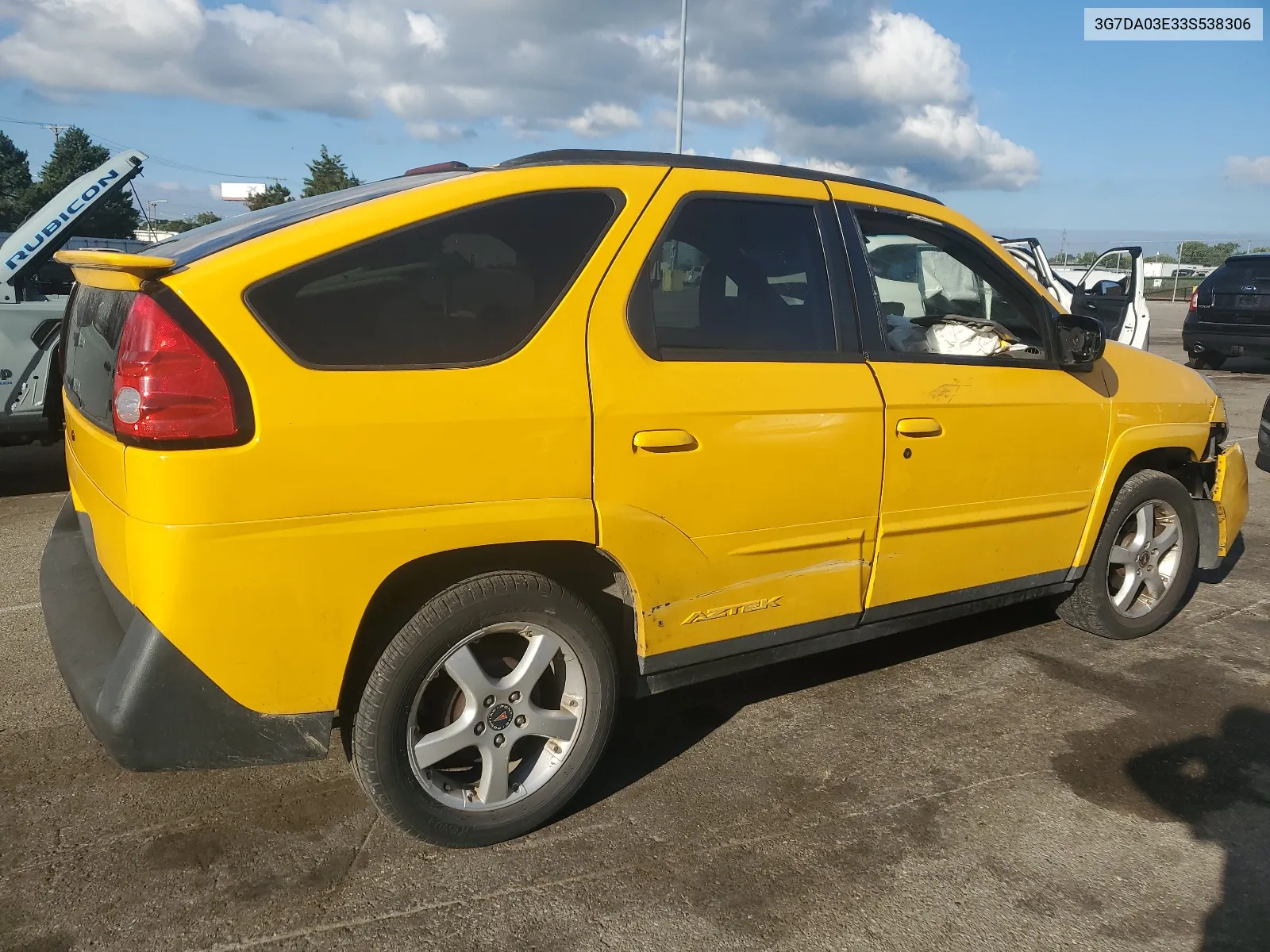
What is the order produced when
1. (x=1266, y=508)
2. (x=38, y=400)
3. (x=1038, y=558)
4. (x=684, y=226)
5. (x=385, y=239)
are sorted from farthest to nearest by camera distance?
(x=1266, y=508)
(x=38, y=400)
(x=1038, y=558)
(x=684, y=226)
(x=385, y=239)

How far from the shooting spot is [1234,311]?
45.9 feet

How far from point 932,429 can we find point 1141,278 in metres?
7.21

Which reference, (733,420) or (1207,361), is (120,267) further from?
(1207,361)

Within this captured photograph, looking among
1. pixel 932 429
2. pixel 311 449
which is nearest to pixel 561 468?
pixel 311 449

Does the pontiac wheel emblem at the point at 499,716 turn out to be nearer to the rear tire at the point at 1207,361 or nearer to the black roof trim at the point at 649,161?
the black roof trim at the point at 649,161

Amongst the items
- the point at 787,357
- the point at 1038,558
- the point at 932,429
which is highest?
the point at 787,357

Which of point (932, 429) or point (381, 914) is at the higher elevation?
point (932, 429)

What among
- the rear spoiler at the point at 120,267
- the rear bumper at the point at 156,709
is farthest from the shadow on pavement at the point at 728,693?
the rear spoiler at the point at 120,267

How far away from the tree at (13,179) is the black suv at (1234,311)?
5868 centimetres

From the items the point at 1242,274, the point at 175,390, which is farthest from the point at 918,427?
the point at 1242,274

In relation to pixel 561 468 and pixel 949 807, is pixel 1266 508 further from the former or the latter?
pixel 561 468

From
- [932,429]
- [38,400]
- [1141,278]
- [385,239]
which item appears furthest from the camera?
[1141,278]

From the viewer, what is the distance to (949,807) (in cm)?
294

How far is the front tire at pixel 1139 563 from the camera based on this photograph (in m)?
4.12
